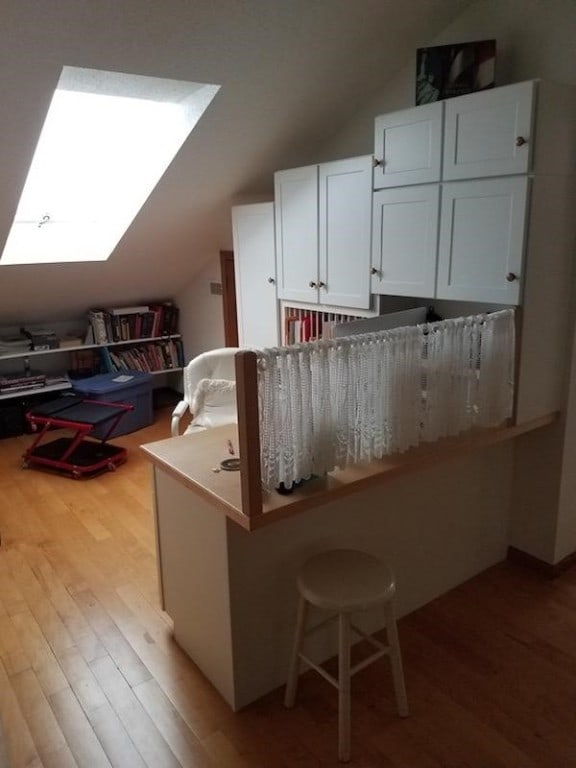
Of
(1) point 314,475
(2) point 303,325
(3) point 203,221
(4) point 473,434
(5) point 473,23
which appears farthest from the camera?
(3) point 203,221

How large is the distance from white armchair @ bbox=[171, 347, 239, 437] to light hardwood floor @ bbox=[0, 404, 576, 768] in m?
0.84

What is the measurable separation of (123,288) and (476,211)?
3.43 meters

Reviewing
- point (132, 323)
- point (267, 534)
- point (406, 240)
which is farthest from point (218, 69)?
point (132, 323)

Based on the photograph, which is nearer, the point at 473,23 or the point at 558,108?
the point at 558,108

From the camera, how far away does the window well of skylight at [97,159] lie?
9.55 ft

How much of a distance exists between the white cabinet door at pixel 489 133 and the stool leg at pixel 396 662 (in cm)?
166

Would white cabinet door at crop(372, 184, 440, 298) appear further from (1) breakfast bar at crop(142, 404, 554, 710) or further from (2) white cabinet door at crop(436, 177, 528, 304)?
(1) breakfast bar at crop(142, 404, 554, 710)

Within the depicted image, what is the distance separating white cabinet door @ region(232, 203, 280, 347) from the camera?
3652 millimetres

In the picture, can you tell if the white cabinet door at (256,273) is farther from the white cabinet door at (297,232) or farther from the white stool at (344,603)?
the white stool at (344,603)

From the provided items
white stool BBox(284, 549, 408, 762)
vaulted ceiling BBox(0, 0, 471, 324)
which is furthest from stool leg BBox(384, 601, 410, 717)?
vaulted ceiling BBox(0, 0, 471, 324)

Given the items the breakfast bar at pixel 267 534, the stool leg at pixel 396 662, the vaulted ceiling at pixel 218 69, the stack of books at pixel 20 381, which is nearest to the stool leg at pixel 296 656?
the breakfast bar at pixel 267 534

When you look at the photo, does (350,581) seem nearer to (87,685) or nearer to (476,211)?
(87,685)

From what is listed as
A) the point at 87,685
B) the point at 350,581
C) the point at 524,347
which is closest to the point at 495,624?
the point at 350,581

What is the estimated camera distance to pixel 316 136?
3574mm
